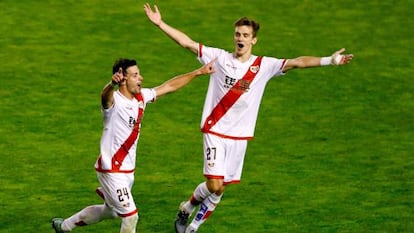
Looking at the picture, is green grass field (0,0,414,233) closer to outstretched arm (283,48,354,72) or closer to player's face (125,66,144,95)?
outstretched arm (283,48,354,72)

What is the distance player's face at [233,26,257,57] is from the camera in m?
16.5

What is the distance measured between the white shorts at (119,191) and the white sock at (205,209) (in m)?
1.64

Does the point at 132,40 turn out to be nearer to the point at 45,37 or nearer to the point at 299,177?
the point at 45,37

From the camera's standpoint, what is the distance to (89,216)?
633 inches

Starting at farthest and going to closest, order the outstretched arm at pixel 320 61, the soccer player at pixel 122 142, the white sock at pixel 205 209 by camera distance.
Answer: the white sock at pixel 205 209 → the outstretched arm at pixel 320 61 → the soccer player at pixel 122 142

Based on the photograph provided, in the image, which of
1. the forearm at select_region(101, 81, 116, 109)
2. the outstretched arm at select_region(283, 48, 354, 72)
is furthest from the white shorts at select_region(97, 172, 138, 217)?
the outstretched arm at select_region(283, 48, 354, 72)

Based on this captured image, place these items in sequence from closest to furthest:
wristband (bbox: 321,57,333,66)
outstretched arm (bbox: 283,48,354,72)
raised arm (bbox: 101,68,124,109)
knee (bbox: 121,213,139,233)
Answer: raised arm (bbox: 101,68,124,109) < knee (bbox: 121,213,139,233) < outstretched arm (bbox: 283,48,354,72) < wristband (bbox: 321,57,333,66)

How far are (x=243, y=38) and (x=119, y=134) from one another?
2.23m

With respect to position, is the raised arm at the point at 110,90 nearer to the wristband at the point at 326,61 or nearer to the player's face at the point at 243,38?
the player's face at the point at 243,38

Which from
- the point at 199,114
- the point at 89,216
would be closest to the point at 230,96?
the point at 89,216

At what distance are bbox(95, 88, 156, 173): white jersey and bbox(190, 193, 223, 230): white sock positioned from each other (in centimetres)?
177

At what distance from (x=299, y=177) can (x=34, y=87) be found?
6.68 meters

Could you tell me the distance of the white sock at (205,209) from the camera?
16953 millimetres

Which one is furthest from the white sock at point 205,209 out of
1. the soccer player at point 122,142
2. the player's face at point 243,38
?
the player's face at point 243,38
